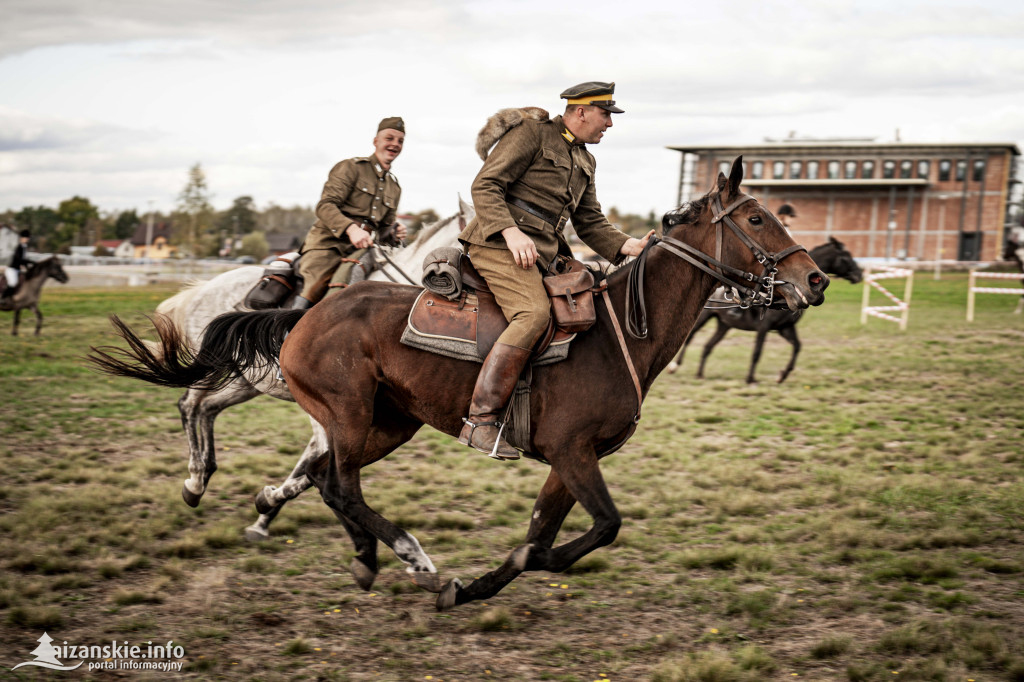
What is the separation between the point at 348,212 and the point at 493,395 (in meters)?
2.84

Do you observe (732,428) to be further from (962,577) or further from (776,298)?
(776,298)

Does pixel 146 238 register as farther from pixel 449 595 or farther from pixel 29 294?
pixel 449 595

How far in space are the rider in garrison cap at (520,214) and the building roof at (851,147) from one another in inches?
2506

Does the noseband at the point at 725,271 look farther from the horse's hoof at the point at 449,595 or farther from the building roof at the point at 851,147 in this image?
the building roof at the point at 851,147

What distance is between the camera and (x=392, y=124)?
21.5 feet

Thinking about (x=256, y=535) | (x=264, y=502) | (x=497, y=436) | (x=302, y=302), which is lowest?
(x=256, y=535)

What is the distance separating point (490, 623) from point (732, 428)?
6.05 meters

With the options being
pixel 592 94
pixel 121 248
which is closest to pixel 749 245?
pixel 592 94

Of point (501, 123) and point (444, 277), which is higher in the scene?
point (501, 123)

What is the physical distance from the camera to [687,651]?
4156mm

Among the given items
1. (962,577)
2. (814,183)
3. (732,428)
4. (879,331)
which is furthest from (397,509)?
(814,183)

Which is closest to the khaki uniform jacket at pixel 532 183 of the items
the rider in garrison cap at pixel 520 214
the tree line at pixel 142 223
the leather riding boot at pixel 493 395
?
the rider in garrison cap at pixel 520 214

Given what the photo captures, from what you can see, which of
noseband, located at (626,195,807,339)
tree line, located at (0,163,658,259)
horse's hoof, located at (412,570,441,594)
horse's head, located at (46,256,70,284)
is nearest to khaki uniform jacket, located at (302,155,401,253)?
noseband, located at (626,195,807,339)

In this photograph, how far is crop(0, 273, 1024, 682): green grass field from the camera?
407 centimetres
